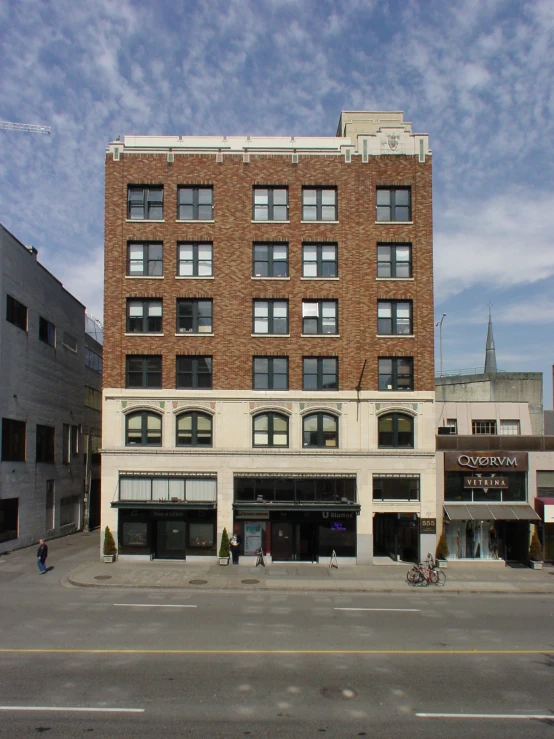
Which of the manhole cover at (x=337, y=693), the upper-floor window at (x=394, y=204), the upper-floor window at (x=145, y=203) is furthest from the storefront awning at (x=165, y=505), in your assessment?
the upper-floor window at (x=394, y=204)

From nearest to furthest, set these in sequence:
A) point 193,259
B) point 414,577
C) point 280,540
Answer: point 414,577
point 280,540
point 193,259

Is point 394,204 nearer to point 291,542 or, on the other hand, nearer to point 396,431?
point 396,431

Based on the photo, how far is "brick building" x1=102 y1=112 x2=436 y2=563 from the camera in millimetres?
30750

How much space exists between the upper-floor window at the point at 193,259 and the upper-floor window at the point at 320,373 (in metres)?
7.21

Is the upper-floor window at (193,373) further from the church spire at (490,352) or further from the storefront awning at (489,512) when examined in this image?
the church spire at (490,352)

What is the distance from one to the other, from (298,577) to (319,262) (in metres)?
16.1

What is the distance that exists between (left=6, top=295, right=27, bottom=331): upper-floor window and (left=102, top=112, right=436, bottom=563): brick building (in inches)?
275

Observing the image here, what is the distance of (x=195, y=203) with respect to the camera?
106 feet

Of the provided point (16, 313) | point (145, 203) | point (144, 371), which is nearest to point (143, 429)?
point (144, 371)

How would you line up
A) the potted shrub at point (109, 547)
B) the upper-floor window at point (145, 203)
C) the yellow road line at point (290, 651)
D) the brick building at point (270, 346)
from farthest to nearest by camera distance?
the upper-floor window at point (145, 203)
the brick building at point (270, 346)
the potted shrub at point (109, 547)
the yellow road line at point (290, 651)

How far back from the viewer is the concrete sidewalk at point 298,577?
83.5ft

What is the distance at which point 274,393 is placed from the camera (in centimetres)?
3134

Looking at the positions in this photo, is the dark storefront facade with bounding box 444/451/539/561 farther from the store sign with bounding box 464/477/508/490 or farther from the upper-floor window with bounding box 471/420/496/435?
the upper-floor window with bounding box 471/420/496/435

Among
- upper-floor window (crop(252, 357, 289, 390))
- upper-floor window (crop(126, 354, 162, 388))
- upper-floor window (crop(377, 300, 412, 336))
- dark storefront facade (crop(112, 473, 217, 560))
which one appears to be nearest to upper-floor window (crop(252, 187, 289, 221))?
upper-floor window (crop(377, 300, 412, 336))
